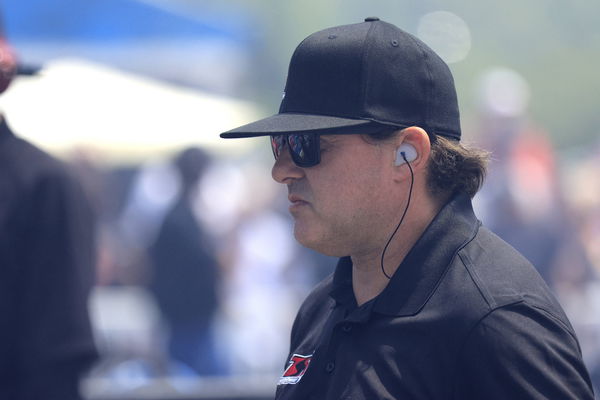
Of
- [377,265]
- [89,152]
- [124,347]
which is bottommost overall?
[124,347]

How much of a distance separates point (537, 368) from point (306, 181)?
68 cm

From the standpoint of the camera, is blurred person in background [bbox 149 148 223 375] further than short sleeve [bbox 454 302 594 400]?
Yes

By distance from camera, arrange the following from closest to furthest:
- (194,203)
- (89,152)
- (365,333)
→ 1. (365,333)
2. (194,203)
3. (89,152)

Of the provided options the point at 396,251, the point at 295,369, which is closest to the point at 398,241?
the point at 396,251

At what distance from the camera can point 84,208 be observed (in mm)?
3260

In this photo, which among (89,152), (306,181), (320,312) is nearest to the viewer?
(306,181)

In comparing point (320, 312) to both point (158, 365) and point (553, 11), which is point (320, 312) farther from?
point (553, 11)

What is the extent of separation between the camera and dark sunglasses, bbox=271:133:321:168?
224cm

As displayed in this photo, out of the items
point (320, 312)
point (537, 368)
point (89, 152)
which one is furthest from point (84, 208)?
point (89, 152)

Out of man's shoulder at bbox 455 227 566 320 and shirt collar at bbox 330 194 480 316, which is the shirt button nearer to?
shirt collar at bbox 330 194 480 316

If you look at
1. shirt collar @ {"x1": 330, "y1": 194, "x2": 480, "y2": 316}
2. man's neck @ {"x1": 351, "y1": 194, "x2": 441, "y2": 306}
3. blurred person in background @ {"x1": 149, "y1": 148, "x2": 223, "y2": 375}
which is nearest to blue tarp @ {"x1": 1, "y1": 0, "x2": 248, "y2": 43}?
blurred person in background @ {"x1": 149, "y1": 148, "x2": 223, "y2": 375}

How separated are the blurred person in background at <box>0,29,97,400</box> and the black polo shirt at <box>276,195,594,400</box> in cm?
104

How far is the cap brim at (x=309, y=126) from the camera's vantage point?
2.16 meters

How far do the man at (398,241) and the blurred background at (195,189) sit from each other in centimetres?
162
